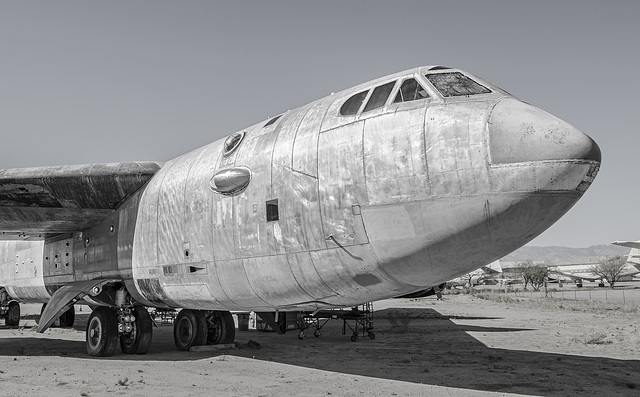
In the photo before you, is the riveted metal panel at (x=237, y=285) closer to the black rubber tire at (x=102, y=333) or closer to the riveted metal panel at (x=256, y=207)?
the riveted metal panel at (x=256, y=207)

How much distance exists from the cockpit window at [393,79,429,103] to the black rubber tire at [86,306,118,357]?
10325mm

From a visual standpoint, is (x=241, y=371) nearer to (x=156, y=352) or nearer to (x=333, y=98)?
(x=156, y=352)

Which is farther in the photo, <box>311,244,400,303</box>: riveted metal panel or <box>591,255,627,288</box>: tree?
<box>591,255,627,288</box>: tree

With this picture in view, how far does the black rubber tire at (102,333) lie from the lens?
14.0 metres

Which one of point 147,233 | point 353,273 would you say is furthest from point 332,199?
point 147,233

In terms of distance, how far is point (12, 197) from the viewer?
1447cm

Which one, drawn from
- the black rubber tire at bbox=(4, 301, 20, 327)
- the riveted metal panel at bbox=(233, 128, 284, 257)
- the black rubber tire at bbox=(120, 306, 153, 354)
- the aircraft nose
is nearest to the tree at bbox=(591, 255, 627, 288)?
the black rubber tire at bbox=(4, 301, 20, 327)

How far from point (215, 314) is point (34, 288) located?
820 cm

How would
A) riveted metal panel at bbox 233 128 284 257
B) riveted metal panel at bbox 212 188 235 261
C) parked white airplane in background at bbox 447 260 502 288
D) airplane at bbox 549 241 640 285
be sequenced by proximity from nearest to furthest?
riveted metal panel at bbox 233 128 284 257 → riveted metal panel at bbox 212 188 235 261 → parked white airplane in background at bbox 447 260 502 288 → airplane at bbox 549 241 640 285

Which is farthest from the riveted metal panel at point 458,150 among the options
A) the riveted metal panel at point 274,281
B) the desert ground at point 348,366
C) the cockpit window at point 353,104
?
the desert ground at point 348,366

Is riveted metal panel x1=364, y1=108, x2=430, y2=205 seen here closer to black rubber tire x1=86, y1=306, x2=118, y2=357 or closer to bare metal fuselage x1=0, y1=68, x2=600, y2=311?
bare metal fuselage x1=0, y1=68, x2=600, y2=311

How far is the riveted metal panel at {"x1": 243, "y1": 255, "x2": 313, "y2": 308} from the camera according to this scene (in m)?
9.39

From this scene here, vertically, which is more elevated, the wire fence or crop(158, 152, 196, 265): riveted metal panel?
crop(158, 152, 196, 265): riveted metal panel

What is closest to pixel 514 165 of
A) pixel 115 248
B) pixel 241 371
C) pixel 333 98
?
pixel 333 98
